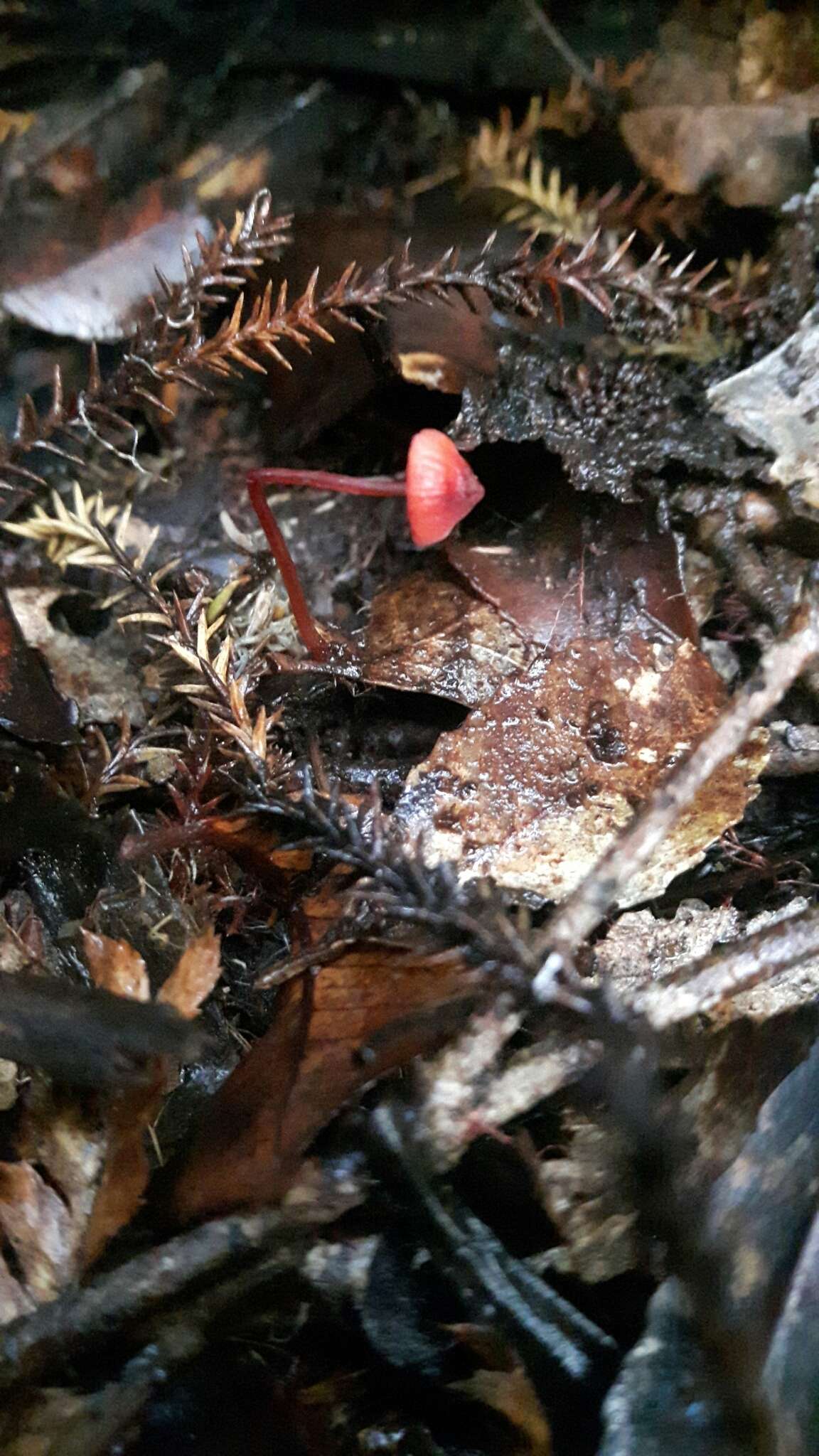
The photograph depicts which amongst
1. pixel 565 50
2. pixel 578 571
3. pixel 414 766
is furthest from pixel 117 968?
pixel 565 50

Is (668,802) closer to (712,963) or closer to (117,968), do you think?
(712,963)

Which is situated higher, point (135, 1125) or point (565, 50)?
point (565, 50)

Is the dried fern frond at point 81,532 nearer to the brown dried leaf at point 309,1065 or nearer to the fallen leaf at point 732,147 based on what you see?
the brown dried leaf at point 309,1065

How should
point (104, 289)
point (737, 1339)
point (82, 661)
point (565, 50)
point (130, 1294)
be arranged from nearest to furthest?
point (737, 1339), point (130, 1294), point (82, 661), point (104, 289), point (565, 50)

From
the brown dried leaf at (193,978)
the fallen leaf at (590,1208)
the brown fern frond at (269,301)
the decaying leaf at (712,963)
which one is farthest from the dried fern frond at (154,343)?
the fallen leaf at (590,1208)

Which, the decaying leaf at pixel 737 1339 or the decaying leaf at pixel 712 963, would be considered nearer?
the decaying leaf at pixel 737 1339

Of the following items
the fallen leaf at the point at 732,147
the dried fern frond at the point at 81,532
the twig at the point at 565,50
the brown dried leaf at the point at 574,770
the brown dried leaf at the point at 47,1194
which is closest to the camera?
the brown dried leaf at the point at 47,1194
